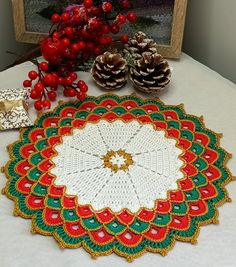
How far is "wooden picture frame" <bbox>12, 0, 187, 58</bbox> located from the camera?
2.27ft

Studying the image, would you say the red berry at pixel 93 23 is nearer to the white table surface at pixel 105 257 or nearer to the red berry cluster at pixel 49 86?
the red berry cluster at pixel 49 86

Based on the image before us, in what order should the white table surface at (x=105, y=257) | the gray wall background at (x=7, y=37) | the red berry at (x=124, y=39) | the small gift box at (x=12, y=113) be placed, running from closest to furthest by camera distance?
the white table surface at (x=105, y=257), the small gift box at (x=12, y=113), the red berry at (x=124, y=39), the gray wall background at (x=7, y=37)

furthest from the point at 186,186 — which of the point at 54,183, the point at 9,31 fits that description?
the point at 9,31

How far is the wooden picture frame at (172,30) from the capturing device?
0.69m

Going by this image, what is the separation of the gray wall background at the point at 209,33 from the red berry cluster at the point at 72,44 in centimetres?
15

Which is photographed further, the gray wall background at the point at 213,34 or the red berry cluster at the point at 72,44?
the gray wall background at the point at 213,34

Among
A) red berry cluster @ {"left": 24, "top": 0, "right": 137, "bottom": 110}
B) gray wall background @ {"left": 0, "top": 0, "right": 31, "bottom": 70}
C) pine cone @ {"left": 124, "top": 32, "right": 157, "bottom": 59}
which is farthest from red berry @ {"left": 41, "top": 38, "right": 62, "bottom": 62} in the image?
gray wall background @ {"left": 0, "top": 0, "right": 31, "bottom": 70}

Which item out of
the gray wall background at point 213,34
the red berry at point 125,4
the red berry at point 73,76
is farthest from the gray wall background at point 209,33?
the red berry at point 73,76

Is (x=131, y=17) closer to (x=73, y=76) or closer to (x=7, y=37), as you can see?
(x=73, y=76)

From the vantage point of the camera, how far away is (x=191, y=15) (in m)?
0.79

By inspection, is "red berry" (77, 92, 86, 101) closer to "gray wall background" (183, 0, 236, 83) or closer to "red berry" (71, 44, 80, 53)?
"red berry" (71, 44, 80, 53)

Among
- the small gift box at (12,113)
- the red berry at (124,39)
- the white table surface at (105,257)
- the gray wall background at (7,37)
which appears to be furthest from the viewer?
the gray wall background at (7,37)

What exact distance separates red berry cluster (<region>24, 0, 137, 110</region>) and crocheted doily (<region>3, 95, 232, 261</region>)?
0.03 m

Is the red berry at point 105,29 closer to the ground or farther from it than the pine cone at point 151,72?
farther from it
